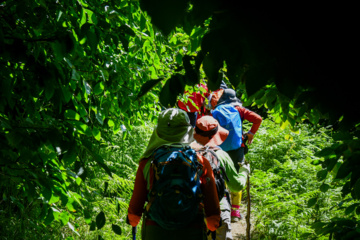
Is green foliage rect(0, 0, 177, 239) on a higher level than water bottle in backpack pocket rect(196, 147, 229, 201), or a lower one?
higher

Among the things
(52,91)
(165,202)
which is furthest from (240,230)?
(52,91)

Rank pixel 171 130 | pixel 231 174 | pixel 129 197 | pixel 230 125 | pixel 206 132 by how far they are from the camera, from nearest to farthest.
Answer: pixel 171 130
pixel 231 174
pixel 206 132
pixel 230 125
pixel 129 197

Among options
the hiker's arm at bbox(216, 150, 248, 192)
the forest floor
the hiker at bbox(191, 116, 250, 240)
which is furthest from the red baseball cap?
the forest floor

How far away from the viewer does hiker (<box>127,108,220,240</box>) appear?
2.62 meters

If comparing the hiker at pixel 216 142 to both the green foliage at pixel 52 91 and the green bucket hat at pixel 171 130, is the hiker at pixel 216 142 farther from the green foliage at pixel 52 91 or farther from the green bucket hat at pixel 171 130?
the green foliage at pixel 52 91

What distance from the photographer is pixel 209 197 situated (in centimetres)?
268

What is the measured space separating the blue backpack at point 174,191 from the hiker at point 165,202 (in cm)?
1

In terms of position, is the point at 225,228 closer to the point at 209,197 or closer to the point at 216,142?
the point at 216,142

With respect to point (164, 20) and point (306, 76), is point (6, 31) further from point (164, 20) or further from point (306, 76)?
point (306, 76)

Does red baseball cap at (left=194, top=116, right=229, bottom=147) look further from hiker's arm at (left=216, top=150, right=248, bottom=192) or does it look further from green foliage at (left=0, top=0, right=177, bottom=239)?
green foliage at (left=0, top=0, right=177, bottom=239)

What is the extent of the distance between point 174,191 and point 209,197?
33 centimetres

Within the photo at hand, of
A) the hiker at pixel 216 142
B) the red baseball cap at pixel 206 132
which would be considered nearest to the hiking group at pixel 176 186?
the hiker at pixel 216 142

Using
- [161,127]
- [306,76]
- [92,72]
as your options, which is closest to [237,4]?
[306,76]

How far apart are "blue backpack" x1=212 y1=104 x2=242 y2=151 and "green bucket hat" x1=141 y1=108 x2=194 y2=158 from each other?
7.29ft
